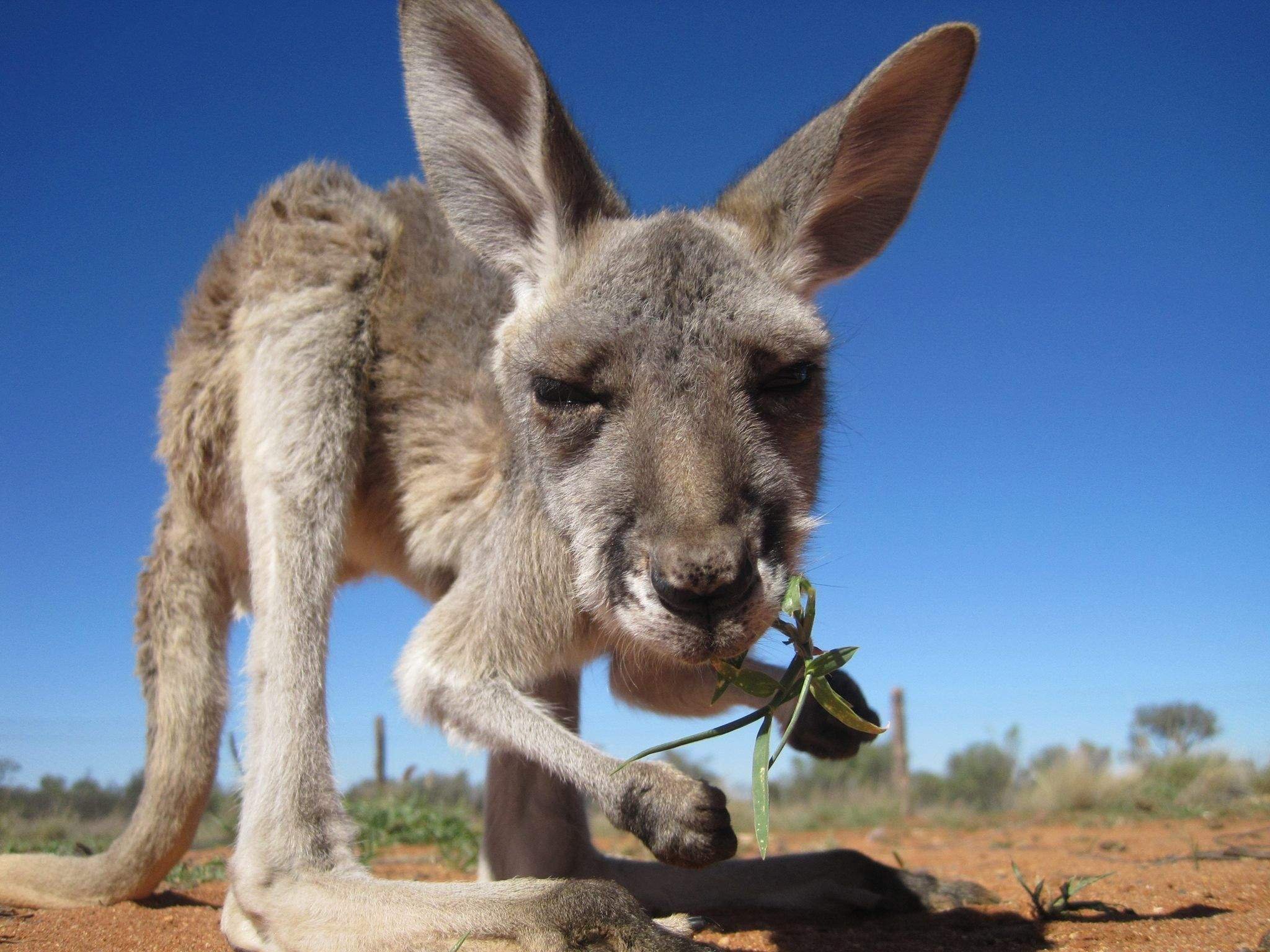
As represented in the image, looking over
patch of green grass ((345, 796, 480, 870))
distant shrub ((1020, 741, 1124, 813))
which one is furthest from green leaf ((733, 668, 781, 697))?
distant shrub ((1020, 741, 1124, 813))

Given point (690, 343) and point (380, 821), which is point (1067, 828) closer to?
point (380, 821)

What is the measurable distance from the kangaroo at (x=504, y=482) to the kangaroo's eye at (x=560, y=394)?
0.4 inches

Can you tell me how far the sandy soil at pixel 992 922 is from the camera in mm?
2910

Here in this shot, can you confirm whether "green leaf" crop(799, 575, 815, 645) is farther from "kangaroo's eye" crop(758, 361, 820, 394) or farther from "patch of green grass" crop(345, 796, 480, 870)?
"patch of green grass" crop(345, 796, 480, 870)

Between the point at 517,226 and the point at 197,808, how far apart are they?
7.64 ft

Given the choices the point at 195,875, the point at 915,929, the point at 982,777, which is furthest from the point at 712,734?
the point at 982,777

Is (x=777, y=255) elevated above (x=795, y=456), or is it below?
above

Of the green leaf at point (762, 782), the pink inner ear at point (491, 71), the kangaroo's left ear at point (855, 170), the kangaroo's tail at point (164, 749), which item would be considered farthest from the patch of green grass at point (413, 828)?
the pink inner ear at point (491, 71)

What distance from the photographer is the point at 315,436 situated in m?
3.43

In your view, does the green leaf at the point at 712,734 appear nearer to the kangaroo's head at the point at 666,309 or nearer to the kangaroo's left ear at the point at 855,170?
the kangaroo's head at the point at 666,309

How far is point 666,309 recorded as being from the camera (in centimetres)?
286

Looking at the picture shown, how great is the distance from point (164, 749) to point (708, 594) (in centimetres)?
230

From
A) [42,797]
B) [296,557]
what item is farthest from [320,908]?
[42,797]

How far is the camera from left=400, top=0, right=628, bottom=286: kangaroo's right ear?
3.08 m
